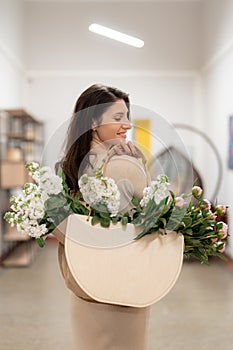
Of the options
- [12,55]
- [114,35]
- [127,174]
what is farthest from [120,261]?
[12,55]

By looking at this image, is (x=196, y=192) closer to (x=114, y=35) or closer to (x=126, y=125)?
(x=126, y=125)

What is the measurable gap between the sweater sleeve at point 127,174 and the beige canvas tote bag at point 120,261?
0.09 meters

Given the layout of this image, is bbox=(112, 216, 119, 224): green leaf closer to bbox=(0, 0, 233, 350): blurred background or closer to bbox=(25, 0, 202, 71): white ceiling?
bbox=(0, 0, 233, 350): blurred background

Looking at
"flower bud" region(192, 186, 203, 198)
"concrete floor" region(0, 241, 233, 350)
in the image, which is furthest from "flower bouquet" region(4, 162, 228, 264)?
"concrete floor" region(0, 241, 233, 350)

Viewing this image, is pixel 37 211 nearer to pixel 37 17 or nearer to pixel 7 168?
pixel 7 168

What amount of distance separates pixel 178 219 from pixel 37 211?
0.35 metres

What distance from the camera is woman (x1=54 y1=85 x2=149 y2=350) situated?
4.83ft

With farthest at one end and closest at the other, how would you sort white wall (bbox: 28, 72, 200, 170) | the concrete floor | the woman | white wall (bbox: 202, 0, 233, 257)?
white wall (bbox: 28, 72, 200, 170) → white wall (bbox: 202, 0, 233, 257) → the concrete floor → the woman

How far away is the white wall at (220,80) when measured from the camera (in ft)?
22.1

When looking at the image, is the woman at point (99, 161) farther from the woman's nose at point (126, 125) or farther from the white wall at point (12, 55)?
the white wall at point (12, 55)

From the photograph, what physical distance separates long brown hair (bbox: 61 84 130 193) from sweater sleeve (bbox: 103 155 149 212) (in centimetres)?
10

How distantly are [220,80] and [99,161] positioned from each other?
6005 millimetres

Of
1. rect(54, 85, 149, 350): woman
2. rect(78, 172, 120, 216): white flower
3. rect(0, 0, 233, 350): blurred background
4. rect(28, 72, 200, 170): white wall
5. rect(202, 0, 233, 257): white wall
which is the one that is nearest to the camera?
rect(78, 172, 120, 216): white flower

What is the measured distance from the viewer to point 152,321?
4.01 meters
